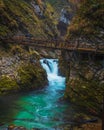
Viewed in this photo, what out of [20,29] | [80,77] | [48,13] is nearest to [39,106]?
[80,77]

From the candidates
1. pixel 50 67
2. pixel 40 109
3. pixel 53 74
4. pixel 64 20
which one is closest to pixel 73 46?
pixel 40 109

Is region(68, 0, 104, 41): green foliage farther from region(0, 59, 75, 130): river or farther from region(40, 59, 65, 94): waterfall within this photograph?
region(40, 59, 65, 94): waterfall

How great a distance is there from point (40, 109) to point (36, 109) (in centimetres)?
38

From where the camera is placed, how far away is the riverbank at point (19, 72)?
33.2 metres

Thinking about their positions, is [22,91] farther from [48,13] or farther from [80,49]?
[48,13]

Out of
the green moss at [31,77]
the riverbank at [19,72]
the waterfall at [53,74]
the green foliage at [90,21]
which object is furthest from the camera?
the waterfall at [53,74]

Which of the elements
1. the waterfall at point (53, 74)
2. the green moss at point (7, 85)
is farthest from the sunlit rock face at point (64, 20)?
the green moss at point (7, 85)

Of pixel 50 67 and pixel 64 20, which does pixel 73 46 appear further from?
pixel 64 20

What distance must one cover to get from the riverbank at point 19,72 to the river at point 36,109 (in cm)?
111

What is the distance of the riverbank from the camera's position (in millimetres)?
33247

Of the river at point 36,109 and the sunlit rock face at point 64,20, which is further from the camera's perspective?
the sunlit rock face at point 64,20

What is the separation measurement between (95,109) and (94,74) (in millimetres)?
3484

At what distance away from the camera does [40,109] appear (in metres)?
28.0

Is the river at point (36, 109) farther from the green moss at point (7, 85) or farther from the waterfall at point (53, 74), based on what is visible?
the waterfall at point (53, 74)
